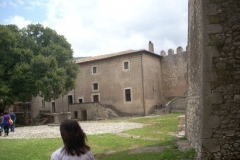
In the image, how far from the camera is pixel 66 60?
94.1 ft

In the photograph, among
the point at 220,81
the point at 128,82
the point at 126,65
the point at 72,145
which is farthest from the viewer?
the point at 126,65

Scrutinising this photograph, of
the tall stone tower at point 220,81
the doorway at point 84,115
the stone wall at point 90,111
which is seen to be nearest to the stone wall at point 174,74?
the stone wall at point 90,111

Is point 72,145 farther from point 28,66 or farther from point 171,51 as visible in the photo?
point 171,51

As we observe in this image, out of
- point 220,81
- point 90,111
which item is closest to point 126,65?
point 90,111

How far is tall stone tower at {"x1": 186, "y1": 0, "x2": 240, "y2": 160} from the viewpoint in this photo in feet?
21.0

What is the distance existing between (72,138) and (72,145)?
0.25 ft

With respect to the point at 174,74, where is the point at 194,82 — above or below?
below

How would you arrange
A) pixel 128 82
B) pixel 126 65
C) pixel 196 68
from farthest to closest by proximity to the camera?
1. pixel 126 65
2. pixel 128 82
3. pixel 196 68

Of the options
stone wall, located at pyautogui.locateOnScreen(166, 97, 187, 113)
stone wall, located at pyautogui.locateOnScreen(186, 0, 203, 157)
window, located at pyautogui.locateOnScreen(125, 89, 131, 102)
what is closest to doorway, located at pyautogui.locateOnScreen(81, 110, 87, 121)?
window, located at pyautogui.locateOnScreen(125, 89, 131, 102)

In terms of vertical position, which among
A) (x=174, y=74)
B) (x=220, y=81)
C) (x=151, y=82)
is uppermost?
(x=174, y=74)

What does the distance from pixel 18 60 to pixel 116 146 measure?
19.0 metres

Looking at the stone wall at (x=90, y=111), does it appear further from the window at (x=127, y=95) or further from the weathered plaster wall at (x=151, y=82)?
the weathered plaster wall at (x=151, y=82)

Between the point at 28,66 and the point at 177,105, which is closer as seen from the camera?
the point at 28,66

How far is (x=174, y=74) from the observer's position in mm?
36750
